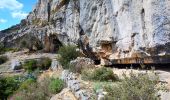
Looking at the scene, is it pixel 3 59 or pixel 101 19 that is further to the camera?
pixel 3 59

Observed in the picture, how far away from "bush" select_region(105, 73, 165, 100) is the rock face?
→ 4.89 m

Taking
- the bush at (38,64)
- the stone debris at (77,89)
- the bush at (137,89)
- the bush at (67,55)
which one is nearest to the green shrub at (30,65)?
the bush at (38,64)

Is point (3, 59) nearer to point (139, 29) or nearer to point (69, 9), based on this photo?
point (69, 9)

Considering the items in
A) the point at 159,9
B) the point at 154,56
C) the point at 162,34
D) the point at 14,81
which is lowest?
the point at 14,81

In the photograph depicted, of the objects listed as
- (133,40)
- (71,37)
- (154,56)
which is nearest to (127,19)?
(133,40)

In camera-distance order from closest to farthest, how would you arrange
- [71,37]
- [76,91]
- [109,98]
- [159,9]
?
1. [109,98]
2. [159,9]
3. [76,91]
4. [71,37]

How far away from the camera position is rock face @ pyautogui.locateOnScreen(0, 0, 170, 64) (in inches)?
544

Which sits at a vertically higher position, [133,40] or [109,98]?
[133,40]

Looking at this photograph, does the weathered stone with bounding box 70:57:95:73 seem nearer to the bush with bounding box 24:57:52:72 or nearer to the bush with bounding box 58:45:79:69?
the bush with bounding box 58:45:79:69

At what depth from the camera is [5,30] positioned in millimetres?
70188

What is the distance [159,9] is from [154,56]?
2.78 meters

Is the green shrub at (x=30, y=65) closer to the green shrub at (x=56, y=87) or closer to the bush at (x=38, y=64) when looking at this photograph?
the bush at (x=38, y=64)

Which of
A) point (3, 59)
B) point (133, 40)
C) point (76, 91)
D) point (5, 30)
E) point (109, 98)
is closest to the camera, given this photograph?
point (109, 98)

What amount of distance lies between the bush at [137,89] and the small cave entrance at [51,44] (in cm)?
3104
